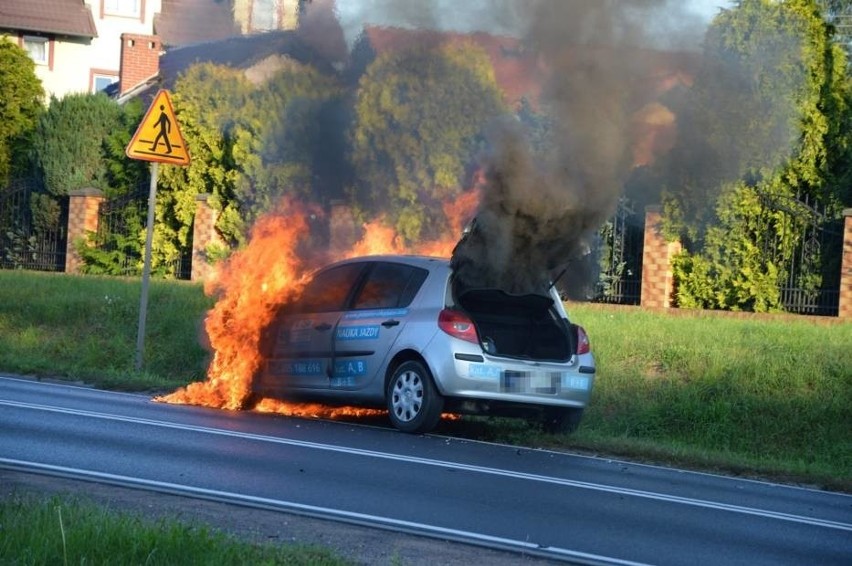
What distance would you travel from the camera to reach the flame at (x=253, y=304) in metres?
13.8

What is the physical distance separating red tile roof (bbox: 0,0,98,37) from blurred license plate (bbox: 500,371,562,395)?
44.6 metres

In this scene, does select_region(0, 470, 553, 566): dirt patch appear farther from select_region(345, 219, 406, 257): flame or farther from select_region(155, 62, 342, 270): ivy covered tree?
select_region(155, 62, 342, 270): ivy covered tree

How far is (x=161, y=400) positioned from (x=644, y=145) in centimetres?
580

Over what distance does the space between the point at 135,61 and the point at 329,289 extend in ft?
118

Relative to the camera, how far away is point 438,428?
520 inches

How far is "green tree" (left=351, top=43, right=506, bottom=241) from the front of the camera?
1341 centimetres

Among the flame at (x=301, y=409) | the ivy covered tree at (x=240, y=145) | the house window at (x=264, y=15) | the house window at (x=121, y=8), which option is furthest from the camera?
the house window at (x=121, y=8)

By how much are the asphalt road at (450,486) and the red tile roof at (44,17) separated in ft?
143

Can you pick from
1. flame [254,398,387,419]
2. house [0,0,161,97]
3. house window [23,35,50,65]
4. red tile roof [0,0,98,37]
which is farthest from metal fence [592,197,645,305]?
house window [23,35,50,65]

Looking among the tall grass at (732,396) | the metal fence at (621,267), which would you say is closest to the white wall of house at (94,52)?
the metal fence at (621,267)

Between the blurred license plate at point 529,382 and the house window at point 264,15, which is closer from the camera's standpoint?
the blurred license plate at point 529,382

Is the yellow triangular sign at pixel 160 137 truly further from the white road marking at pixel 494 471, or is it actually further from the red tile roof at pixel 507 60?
the white road marking at pixel 494 471

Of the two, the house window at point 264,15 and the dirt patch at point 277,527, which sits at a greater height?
the house window at point 264,15

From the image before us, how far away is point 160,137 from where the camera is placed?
55.0 feet
